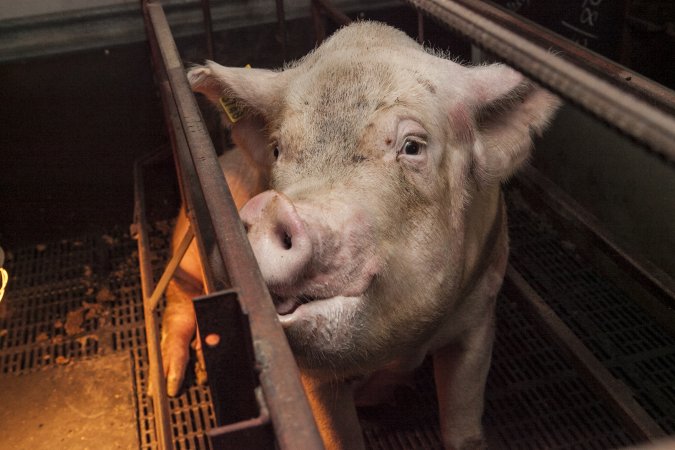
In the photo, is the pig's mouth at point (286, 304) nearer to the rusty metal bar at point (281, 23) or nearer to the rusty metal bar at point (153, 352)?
the rusty metal bar at point (153, 352)

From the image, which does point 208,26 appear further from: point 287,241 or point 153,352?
point 287,241

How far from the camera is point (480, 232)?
8.20ft

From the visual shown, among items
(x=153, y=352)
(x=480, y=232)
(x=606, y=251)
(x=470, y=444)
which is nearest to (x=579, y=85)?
(x=480, y=232)

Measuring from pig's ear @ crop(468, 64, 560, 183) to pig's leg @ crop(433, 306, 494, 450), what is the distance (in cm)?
72

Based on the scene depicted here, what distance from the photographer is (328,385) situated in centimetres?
240

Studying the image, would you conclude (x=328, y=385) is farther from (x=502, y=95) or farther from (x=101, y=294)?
(x=101, y=294)

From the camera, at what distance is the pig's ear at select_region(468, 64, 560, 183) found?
226 cm

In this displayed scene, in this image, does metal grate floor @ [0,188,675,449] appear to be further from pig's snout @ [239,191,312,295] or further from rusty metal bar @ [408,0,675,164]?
rusty metal bar @ [408,0,675,164]

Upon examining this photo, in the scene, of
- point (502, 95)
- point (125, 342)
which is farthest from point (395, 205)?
point (125, 342)

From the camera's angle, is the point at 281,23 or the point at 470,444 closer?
the point at 470,444

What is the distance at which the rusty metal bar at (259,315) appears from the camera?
2.85ft

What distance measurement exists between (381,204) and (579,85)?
82 cm

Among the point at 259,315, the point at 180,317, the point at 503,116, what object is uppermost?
the point at 259,315

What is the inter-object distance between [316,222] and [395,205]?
40cm
